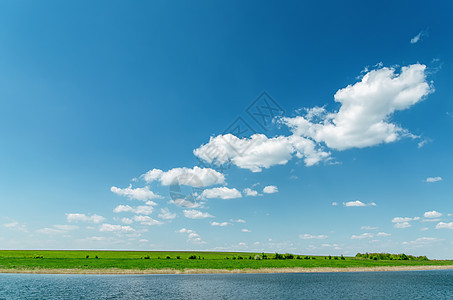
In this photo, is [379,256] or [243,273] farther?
[379,256]

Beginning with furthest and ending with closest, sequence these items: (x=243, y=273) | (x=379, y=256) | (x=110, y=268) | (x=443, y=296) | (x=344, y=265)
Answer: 1. (x=379, y=256)
2. (x=344, y=265)
3. (x=243, y=273)
4. (x=110, y=268)
5. (x=443, y=296)

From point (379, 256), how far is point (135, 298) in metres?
194

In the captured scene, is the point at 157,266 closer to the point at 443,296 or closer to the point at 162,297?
the point at 162,297

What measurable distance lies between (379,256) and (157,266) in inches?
6409

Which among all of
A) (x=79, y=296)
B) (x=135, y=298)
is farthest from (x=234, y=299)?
(x=79, y=296)

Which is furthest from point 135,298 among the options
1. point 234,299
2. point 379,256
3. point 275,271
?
point 379,256

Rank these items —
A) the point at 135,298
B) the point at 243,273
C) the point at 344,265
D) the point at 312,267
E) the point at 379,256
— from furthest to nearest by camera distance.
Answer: the point at 379,256 → the point at 344,265 → the point at 312,267 → the point at 243,273 → the point at 135,298

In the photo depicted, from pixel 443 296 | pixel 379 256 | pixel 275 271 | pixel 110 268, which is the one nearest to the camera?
pixel 443 296

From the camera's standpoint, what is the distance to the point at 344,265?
11731cm

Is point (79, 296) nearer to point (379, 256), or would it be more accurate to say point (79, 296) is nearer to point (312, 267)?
point (312, 267)

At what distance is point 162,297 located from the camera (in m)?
44.7

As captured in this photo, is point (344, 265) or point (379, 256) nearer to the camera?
point (344, 265)

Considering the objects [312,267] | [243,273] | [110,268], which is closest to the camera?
[110,268]

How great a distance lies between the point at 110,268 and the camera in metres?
86.6
